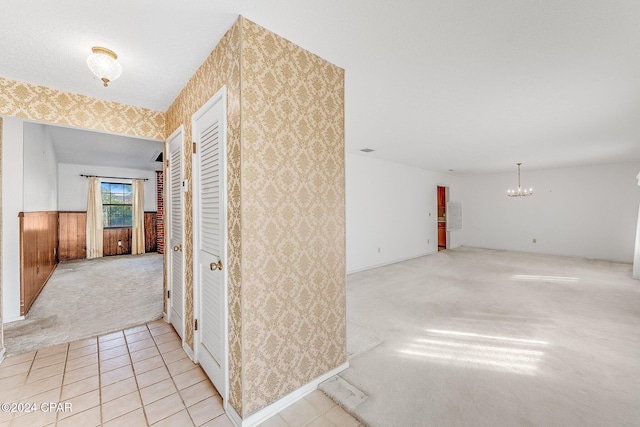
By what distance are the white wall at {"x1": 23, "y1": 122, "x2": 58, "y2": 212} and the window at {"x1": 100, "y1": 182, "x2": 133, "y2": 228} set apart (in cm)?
231

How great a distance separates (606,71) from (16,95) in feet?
16.0

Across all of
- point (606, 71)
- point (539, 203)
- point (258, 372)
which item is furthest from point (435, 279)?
point (539, 203)

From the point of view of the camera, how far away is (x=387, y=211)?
601 centimetres

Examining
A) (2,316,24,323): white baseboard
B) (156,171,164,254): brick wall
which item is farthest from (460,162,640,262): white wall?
(2,316,24,323): white baseboard

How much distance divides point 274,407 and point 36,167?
16.5 feet

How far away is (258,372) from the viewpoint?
60.2 inches

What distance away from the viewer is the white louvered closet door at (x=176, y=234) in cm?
248

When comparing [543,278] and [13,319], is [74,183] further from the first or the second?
[543,278]

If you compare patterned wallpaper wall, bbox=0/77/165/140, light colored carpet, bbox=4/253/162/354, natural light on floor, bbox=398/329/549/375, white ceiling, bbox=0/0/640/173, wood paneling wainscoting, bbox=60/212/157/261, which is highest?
white ceiling, bbox=0/0/640/173

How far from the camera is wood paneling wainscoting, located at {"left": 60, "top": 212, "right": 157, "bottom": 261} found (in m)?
6.39

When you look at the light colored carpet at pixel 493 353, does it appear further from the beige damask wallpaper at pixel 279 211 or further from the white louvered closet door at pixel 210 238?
→ the white louvered closet door at pixel 210 238

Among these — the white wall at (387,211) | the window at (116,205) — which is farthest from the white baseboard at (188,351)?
the window at (116,205)

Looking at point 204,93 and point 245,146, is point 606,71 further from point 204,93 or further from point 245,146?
point 204,93

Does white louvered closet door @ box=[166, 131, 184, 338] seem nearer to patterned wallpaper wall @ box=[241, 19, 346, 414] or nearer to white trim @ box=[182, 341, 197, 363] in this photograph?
white trim @ box=[182, 341, 197, 363]
